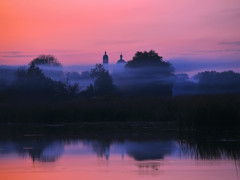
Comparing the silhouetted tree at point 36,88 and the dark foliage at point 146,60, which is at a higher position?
the dark foliage at point 146,60

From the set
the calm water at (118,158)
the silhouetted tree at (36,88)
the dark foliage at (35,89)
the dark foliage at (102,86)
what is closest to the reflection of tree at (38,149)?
the calm water at (118,158)

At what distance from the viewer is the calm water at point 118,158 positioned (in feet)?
40.2

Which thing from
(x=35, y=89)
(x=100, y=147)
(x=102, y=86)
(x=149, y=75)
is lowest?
(x=100, y=147)

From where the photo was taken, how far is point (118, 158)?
1491 centimetres

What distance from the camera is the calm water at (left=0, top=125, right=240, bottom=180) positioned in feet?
40.2

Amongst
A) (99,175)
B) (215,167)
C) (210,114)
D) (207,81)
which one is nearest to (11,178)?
(99,175)

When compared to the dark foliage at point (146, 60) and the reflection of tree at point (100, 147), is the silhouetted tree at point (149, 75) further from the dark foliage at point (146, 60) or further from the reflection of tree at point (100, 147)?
the reflection of tree at point (100, 147)

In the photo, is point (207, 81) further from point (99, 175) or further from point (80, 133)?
point (99, 175)

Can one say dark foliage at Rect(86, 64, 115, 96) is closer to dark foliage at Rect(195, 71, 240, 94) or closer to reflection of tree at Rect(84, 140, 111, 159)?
dark foliage at Rect(195, 71, 240, 94)

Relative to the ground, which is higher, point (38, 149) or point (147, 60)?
point (147, 60)

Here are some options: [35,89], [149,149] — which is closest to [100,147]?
[149,149]

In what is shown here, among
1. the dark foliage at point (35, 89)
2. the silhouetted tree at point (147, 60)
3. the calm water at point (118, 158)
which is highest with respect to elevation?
the silhouetted tree at point (147, 60)

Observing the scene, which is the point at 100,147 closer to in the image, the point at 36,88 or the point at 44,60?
the point at 36,88

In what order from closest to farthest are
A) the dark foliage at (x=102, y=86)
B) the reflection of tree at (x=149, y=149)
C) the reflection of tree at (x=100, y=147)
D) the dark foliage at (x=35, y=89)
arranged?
the reflection of tree at (x=149, y=149) → the reflection of tree at (x=100, y=147) → the dark foliage at (x=35, y=89) → the dark foliage at (x=102, y=86)
